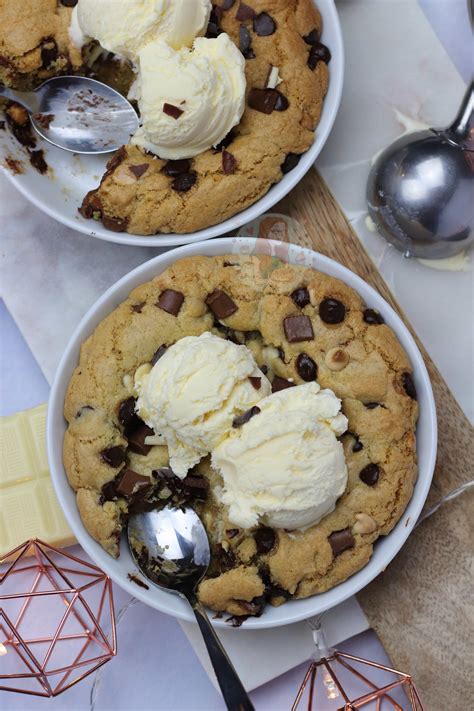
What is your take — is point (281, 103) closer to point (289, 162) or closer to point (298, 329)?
point (289, 162)

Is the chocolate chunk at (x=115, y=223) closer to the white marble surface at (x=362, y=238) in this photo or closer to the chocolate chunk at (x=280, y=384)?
the white marble surface at (x=362, y=238)

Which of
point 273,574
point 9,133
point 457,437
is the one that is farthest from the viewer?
point 9,133

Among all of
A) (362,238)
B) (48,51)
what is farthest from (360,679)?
(48,51)

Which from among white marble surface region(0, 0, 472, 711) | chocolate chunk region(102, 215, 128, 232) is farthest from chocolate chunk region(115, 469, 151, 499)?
chocolate chunk region(102, 215, 128, 232)

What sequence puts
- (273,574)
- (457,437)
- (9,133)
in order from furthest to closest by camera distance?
(9,133) < (457,437) < (273,574)

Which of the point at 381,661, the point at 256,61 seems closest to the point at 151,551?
the point at 381,661

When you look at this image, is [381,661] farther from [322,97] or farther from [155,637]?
[322,97]
